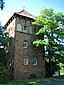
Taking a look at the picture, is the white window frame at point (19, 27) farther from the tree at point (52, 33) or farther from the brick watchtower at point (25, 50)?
the tree at point (52, 33)

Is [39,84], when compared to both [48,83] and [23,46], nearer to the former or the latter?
[48,83]

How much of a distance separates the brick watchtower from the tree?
1.71 metres

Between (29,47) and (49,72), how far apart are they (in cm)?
649

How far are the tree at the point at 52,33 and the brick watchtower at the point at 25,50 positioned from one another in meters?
1.71

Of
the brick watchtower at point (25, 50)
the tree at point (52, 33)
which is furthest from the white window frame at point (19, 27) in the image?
the tree at point (52, 33)

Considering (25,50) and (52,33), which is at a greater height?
(52,33)

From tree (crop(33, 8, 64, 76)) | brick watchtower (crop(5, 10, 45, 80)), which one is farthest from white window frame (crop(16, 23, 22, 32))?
tree (crop(33, 8, 64, 76))

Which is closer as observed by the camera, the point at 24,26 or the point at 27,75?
the point at 27,75

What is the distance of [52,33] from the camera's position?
30.6m

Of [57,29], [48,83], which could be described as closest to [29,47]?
[57,29]

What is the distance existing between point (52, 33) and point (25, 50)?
19.1 feet

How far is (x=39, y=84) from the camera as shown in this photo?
70.3 feet

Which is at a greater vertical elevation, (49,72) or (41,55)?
(41,55)

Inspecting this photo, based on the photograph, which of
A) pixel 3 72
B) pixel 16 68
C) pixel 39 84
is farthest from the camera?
pixel 16 68
